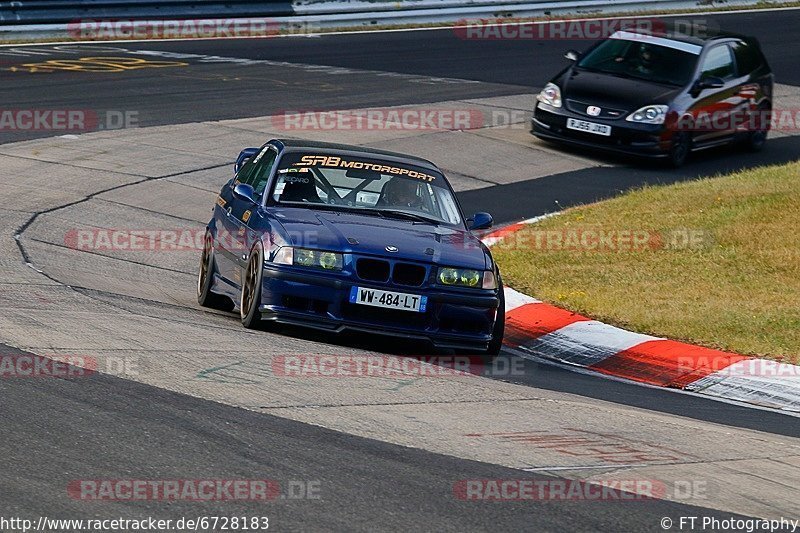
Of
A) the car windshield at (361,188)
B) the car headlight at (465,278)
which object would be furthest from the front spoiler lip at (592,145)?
the car headlight at (465,278)

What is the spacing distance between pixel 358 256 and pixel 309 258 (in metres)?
0.33

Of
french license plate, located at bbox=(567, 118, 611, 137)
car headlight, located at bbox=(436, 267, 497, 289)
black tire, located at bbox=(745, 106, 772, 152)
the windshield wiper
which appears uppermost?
the windshield wiper

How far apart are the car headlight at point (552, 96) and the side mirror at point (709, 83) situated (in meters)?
1.89

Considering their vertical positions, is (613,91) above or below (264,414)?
below

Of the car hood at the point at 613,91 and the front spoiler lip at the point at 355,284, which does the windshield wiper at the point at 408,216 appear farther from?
the car hood at the point at 613,91

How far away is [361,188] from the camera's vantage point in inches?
399

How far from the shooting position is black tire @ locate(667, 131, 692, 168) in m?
18.2

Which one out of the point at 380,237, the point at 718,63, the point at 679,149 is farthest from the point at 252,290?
the point at 718,63

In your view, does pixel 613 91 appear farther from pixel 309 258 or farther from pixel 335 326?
pixel 335 326

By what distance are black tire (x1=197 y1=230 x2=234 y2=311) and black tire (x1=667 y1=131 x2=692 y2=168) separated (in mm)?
9097

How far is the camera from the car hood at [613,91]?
18.0m

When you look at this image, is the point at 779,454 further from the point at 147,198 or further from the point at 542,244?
the point at 147,198

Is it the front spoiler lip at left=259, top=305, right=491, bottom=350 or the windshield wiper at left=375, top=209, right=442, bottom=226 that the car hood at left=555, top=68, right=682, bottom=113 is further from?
the front spoiler lip at left=259, top=305, right=491, bottom=350

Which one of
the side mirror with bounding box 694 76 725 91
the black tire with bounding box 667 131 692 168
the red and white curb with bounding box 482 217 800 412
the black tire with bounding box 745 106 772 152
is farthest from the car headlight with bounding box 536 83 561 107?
the red and white curb with bounding box 482 217 800 412
